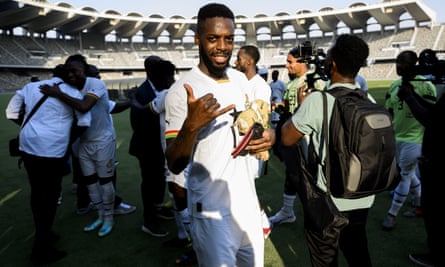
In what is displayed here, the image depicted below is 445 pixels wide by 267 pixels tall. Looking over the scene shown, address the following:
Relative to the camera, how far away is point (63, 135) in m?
3.12

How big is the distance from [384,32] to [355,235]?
55.3 m

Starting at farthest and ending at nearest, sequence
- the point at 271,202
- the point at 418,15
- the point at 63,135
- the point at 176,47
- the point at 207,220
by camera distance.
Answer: the point at 176,47 < the point at 418,15 < the point at 271,202 < the point at 63,135 < the point at 207,220

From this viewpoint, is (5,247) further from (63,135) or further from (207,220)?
(207,220)

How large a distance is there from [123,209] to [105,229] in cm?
68

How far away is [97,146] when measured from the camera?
11.8 feet

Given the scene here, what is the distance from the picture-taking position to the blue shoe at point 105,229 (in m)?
3.72

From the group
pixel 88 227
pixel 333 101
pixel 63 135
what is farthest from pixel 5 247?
pixel 333 101

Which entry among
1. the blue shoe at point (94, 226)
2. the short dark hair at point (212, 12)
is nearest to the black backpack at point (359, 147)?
the short dark hair at point (212, 12)

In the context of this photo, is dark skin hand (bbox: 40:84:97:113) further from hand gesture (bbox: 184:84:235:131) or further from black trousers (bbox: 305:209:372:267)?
black trousers (bbox: 305:209:372:267)

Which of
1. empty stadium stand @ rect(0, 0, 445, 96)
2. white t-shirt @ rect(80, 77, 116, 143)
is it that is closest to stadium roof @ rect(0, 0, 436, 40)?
empty stadium stand @ rect(0, 0, 445, 96)

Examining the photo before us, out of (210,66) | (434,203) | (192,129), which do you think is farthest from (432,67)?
(192,129)

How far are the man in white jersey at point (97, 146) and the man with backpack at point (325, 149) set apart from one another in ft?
8.27

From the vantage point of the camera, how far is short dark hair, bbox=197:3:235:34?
164cm

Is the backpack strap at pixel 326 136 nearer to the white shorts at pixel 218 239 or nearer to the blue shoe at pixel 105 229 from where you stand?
the white shorts at pixel 218 239
